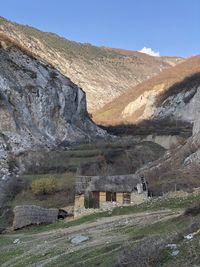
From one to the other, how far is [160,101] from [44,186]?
85803 millimetres

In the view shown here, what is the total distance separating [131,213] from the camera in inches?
1221

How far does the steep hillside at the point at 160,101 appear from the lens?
426 feet

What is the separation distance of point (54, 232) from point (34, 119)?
5424 cm

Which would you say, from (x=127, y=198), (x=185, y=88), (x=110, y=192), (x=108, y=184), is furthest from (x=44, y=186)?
(x=185, y=88)

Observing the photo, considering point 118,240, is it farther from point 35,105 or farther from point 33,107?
point 35,105

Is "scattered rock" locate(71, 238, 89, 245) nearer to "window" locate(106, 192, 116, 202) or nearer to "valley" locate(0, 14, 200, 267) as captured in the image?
"valley" locate(0, 14, 200, 267)

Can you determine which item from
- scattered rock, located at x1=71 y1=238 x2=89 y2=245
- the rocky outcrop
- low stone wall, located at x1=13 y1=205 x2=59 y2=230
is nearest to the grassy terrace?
low stone wall, located at x1=13 y1=205 x2=59 y2=230

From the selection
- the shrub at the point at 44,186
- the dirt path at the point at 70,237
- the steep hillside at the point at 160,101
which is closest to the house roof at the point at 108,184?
the dirt path at the point at 70,237

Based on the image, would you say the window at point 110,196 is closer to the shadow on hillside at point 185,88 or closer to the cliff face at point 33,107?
the cliff face at point 33,107

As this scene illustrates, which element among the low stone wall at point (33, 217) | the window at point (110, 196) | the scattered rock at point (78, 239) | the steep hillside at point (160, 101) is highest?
the steep hillside at point (160, 101)

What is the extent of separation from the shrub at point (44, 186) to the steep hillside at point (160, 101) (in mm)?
70131

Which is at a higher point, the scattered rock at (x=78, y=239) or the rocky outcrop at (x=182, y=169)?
the rocky outcrop at (x=182, y=169)

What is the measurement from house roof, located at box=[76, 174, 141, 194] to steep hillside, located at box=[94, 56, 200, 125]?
277ft

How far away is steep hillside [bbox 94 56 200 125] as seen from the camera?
129750 mm
